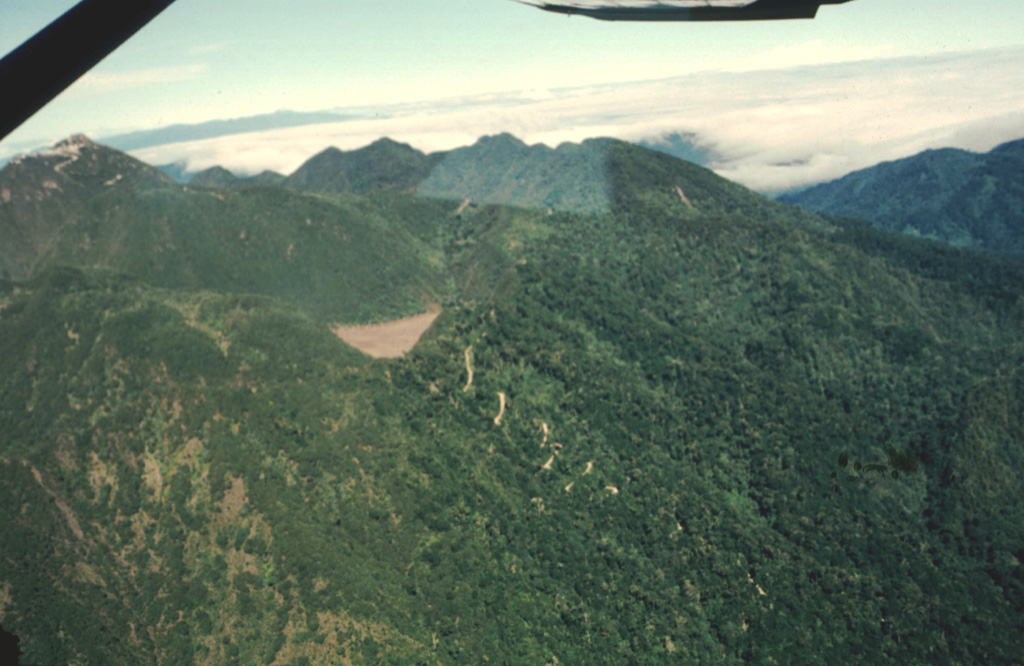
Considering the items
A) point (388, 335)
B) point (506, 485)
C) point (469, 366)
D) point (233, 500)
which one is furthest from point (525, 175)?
point (233, 500)

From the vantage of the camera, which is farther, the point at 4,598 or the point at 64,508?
the point at 64,508

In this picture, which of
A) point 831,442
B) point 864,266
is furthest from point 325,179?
point 831,442

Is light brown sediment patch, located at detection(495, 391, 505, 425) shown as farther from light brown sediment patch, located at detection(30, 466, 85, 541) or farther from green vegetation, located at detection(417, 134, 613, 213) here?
green vegetation, located at detection(417, 134, 613, 213)

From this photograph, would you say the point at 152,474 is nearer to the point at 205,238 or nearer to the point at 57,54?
the point at 57,54

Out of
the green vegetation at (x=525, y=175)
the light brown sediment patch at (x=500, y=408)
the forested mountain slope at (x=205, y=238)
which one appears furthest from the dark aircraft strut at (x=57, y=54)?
the green vegetation at (x=525, y=175)

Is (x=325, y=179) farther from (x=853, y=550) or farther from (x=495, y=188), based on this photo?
(x=853, y=550)

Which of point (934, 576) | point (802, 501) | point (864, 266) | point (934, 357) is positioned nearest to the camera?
point (934, 576)
